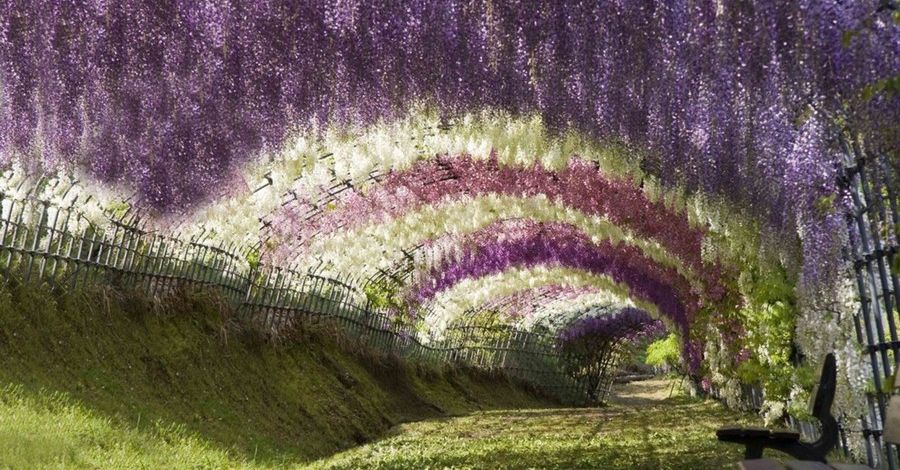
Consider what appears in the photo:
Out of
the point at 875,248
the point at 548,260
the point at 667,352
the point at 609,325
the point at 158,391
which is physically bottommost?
the point at 158,391

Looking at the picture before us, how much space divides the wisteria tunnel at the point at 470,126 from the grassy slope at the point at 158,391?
0.34 m

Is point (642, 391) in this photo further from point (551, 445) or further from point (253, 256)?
point (551, 445)

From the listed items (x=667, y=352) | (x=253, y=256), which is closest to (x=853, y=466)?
(x=253, y=256)

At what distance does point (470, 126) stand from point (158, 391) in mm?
3646

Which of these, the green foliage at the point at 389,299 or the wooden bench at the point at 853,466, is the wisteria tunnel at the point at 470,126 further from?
the green foliage at the point at 389,299

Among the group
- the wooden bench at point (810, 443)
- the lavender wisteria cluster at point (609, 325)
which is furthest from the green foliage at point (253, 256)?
the lavender wisteria cluster at point (609, 325)

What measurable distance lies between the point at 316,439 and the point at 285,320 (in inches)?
146

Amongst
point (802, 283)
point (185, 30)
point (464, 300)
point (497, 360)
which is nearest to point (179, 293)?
point (185, 30)

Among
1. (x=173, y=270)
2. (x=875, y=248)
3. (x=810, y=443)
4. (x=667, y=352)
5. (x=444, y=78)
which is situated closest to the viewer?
(x=810, y=443)

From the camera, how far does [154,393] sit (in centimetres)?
966

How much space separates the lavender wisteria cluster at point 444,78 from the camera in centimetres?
502

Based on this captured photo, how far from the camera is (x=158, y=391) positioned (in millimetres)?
9773

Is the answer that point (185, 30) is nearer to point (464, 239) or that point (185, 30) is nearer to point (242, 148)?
point (242, 148)

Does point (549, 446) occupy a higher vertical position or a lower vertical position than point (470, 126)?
lower
